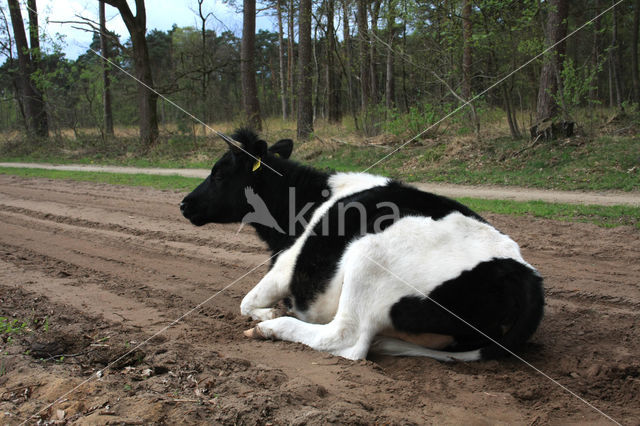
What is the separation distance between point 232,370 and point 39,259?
5.02 metres

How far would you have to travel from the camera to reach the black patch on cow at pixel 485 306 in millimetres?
3605

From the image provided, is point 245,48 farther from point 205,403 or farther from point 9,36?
point 205,403

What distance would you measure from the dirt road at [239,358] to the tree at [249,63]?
16.7 metres

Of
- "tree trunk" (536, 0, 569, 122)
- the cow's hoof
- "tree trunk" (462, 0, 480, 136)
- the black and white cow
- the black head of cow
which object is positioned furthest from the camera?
"tree trunk" (462, 0, 480, 136)

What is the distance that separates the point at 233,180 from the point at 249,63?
19.0 m

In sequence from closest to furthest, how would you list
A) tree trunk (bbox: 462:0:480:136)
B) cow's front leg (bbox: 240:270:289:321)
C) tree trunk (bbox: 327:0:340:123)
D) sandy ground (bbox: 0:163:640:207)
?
cow's front leg (bbox: 240:270:289:321), sandy ground (bbox: 0:163:640:207), tree trunk (bbox: 462:0:480:136), tree trunk (bbox: 327:0:340:123)

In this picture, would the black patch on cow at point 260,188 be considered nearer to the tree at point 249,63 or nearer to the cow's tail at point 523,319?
the cow's tail at point 523,319

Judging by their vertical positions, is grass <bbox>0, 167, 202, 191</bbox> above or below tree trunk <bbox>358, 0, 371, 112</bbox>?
below

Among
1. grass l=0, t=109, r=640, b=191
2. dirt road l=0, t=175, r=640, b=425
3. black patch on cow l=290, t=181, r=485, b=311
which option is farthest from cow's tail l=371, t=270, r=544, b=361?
grass l=0, t=109, r=640, b=191

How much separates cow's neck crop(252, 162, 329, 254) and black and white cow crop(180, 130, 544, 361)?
0.09ft

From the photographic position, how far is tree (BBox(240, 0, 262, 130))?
2275cm

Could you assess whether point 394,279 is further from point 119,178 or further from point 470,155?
point 119,178

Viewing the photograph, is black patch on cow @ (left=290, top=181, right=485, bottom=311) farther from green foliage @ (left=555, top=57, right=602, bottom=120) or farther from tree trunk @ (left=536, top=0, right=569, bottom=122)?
tree trunk @ (left=536, top=0, right=569, bottom=122)

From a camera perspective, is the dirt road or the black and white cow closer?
the dirt road
